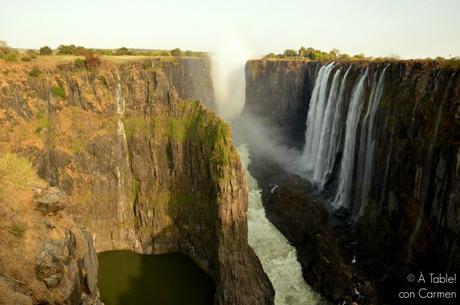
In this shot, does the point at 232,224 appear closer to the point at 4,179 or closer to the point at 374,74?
the point at 4,179

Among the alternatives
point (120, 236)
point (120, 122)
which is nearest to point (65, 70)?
point (120, 122)

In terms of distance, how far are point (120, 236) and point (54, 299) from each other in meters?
23.0

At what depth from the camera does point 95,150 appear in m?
38.7

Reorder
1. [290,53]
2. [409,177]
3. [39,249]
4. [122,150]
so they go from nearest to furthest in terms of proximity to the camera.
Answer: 1. [39,249]
2. [409,177]
3. [122,150]
4. [290,53]

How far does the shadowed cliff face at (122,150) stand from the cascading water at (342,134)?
1614cm

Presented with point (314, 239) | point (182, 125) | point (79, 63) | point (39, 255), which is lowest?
point (314, 239)

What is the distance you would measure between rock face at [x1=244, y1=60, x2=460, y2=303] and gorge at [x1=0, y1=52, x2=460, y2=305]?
11cm

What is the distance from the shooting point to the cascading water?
37625mm

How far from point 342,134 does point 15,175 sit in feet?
116

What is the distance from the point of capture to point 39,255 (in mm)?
16797

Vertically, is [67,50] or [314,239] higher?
[67,50]

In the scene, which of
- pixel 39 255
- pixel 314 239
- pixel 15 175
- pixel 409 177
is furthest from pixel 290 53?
pixel 39 255

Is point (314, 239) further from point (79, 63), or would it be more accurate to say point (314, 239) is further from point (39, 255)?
point (79, 63)

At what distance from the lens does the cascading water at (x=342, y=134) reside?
123 ft
